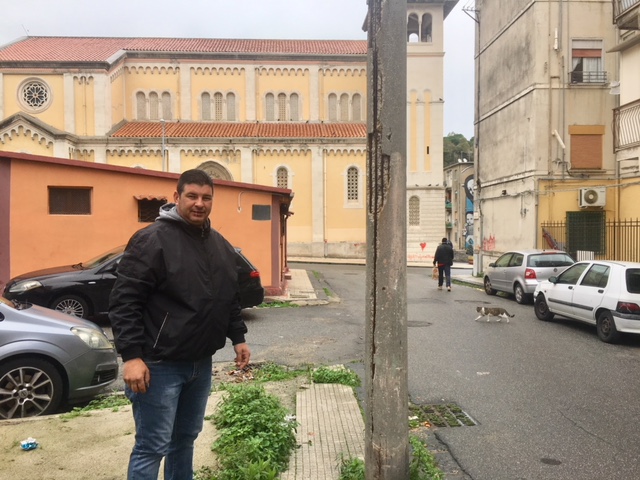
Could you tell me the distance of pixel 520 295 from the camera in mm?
16203

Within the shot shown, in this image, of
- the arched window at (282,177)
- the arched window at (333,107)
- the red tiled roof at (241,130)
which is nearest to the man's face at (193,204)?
the red tiled roof at (241,130)

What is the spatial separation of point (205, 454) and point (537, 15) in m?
21.9

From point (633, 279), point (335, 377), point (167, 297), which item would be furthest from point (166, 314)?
point (633, 279)

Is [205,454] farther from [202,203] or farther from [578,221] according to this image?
[578,221]

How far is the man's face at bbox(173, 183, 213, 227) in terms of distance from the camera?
322 cm

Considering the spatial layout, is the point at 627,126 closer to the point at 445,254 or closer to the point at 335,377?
the point at 445,254

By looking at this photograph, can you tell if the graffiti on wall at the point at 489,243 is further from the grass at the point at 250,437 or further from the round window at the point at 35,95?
the round window at the point at 35,95

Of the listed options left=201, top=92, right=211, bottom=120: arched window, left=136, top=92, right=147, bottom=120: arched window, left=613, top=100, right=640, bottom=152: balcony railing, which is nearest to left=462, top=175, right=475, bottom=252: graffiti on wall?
left=201, top=92, right=211, bottom=120: arched window

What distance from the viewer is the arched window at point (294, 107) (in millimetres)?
43188

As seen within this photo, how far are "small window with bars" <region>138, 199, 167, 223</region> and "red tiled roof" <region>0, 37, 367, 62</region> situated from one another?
28477 millimetres

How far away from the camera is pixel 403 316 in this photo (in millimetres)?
3621

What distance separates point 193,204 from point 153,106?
41895mm

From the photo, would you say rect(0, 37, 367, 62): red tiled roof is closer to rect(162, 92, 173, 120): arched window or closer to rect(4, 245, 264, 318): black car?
rect(162, 92, 173, 120): arched window

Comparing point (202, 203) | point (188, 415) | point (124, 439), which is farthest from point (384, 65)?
point (124, 439)
